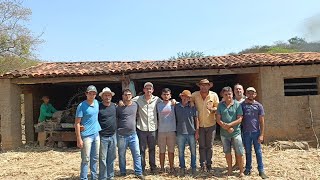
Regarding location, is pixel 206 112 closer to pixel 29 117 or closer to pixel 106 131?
pixel 106 131

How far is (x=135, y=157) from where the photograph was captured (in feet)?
21.1

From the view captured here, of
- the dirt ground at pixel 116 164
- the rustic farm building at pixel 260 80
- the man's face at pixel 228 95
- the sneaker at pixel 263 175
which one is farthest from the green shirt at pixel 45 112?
the sneaker at pixel 263 175

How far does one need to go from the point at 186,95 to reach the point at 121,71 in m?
4.08

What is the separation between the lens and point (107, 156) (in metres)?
6.15

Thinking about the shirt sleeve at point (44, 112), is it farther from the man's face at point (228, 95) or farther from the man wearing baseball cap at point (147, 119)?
the man's face at point (228, 95)

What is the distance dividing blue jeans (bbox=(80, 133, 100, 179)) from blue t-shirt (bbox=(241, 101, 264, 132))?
2700 millimetres

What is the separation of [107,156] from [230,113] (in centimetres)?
236

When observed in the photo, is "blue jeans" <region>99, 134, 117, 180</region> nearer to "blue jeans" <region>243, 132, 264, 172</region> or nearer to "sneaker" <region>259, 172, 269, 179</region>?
"blue jeans" <region>243, 132, 264, 172</region>

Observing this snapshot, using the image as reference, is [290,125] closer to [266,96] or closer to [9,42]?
[266,96]

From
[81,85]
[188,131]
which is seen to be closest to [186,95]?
[188,131]

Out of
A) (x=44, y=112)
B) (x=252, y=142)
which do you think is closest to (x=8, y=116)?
(x=44, y=112)

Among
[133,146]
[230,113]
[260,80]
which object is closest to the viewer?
[230,113]

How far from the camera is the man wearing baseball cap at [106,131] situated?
236 inches

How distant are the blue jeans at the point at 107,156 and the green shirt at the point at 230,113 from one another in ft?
6.60
